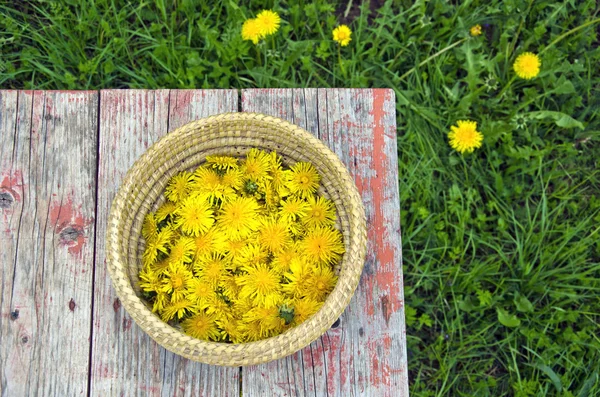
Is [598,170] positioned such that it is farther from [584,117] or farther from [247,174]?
[247,174]

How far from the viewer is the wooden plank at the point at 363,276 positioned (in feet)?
5.73

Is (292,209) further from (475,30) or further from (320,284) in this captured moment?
(475,30)

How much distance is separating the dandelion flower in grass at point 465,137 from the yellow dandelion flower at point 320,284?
1091 millimetres

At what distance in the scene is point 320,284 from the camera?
1655 mm

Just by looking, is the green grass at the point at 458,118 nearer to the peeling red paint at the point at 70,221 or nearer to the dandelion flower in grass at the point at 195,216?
the peeling red paint at the point at 70,221

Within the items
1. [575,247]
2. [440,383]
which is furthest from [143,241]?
[575,247]

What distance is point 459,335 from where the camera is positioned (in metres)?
2.44

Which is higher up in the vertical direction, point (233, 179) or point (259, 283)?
point (233, 179)

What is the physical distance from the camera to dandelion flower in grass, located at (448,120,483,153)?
7.98ft

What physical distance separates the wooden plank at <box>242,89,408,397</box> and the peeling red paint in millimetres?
665

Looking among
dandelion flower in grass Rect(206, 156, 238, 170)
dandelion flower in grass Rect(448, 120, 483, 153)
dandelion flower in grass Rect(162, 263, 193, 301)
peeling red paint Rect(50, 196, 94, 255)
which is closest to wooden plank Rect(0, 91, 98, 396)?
peeling red paint Rect(50, 196, 94, 255)

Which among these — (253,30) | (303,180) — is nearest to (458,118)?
(253,30)

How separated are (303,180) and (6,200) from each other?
979mm

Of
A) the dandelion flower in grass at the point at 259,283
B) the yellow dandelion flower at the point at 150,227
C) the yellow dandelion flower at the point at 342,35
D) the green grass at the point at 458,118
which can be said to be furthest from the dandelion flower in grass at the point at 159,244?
the yellow dandelion flower at the point at 342,35
